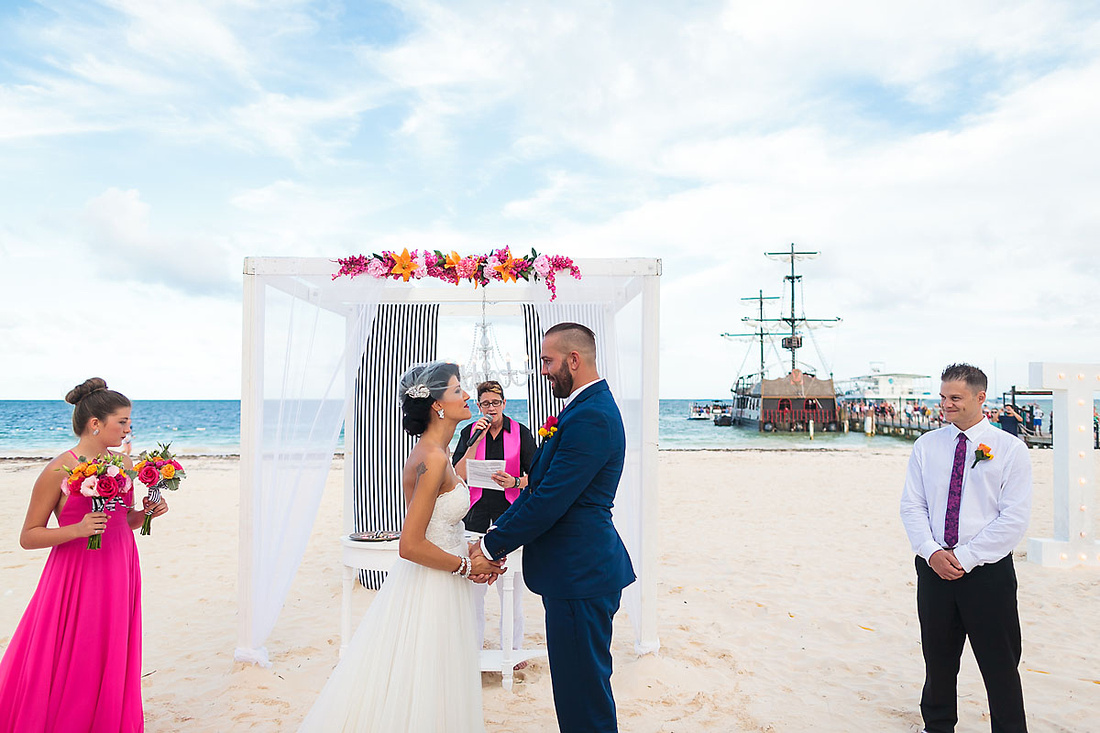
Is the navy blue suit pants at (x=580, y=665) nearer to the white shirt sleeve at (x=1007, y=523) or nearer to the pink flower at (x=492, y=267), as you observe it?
the white shirt sleeve at (x=1007, y=523)

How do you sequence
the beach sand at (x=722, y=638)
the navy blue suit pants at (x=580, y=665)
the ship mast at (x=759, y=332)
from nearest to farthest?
the navy blue suit pants at (x=580, y=665)
the beach sand at (x=722, y=638)
the ship mast at (x=759, y=332)

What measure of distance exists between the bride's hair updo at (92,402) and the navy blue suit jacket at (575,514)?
188cm

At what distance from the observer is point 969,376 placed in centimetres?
323

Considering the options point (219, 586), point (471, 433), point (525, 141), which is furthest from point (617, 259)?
point (525, 141)

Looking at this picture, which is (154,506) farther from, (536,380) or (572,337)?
(536,380)

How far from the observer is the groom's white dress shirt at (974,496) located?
3.00 metres

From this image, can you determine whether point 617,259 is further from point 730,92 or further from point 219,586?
point 730,92

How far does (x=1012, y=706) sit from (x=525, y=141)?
13264 millimetres

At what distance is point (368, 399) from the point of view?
21.1ft

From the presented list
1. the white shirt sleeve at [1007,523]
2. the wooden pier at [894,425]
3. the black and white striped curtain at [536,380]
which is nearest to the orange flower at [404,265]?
the black and white striped curtain at [536,380]

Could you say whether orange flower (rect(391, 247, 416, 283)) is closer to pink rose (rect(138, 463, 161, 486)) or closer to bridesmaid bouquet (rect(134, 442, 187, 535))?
bridesmaid bouquet (rect(134, 442, 187, 535))

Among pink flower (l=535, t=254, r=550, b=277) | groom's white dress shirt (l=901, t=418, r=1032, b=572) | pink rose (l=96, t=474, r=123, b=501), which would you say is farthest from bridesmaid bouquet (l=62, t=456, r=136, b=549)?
groom's white dress shirt (l=901, t=418, r=1032, b=572)

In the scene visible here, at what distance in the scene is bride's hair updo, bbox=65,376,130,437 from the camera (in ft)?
10.0

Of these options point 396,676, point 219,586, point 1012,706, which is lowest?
point 219,586
